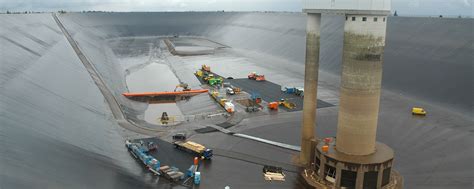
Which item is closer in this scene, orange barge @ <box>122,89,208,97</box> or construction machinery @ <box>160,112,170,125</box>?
construction machinery @ <box>160,112,170,125</box>

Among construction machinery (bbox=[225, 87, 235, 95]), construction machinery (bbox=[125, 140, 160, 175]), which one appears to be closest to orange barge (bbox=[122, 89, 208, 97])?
construction machinery (bbox=[225, 87, 235, 95])

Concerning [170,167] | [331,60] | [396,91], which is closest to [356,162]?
[170,167]

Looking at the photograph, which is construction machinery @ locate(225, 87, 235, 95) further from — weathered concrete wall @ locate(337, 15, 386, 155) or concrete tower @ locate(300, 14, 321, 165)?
weathered concrete wall @ locate(337, 15, 386, 155)

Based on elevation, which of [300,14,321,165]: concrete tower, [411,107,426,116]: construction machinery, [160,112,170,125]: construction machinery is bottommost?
[160,112,170,125]: construction machinery

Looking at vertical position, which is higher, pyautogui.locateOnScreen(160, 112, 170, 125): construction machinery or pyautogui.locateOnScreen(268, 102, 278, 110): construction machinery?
pyautogui.locateOnScreen(268, 102, 278, 110): construction machinery

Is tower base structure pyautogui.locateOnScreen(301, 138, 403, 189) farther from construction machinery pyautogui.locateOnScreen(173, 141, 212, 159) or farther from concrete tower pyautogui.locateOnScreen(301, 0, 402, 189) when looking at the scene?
construction machinery pyautogui.locateOnScreen(173, 141, 212, 159)

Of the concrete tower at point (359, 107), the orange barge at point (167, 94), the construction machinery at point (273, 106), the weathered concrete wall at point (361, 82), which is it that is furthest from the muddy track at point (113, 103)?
the weathered concrete wall at point (361, 82)

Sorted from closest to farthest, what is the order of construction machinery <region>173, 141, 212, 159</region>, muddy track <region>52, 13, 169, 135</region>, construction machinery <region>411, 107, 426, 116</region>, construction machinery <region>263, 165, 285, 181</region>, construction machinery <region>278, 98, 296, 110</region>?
construction machinery <region>263, 165, 285, 181</region> → construction machinery <region>173, 141, 212, 159</region> → muddy track <region>52, 13, 169, 135</region> → construction machinery <region>411, 107, 426, 116</region> → construction machinery <region>278, 98, 296, 110</region>

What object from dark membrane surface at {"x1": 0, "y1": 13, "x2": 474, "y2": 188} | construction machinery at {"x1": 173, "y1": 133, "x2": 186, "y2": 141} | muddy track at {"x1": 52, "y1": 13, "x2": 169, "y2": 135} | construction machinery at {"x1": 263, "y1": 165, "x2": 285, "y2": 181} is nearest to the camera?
dark membrane surface at {"x1": 0, "y1": 13, "x2": 474, "y2": 188}

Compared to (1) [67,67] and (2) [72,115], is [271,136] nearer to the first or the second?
(2) [72,115]
